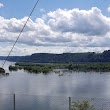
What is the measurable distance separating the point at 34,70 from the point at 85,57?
77217 millimetres

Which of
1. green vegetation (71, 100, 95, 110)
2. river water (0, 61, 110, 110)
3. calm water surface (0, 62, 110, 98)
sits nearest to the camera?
green vegetation (71, 100, 95, 110)

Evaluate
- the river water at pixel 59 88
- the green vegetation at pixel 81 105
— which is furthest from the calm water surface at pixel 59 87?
the green vegetation at pixel 81 105

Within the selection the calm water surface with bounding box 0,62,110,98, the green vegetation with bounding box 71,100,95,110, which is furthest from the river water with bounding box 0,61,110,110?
the green vegetation with bounding box 71,100,95,110

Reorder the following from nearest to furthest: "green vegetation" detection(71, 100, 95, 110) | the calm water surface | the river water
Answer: "green vegetation" detection(71, 100, 95, 110)
the river water
the calm water surface

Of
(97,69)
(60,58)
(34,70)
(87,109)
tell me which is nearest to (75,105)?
(87,109)

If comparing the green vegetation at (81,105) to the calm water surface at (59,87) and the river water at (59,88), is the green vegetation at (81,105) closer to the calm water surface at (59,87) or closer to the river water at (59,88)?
the river water at (59,88)

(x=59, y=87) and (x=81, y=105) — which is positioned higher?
(x=81, y=105)

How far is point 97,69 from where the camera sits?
128375 mm

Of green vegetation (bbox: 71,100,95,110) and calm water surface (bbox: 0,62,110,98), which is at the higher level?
green vegetation (bbox: 71,100,95,110)

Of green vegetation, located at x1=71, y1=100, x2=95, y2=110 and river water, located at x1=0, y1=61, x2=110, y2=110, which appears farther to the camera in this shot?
river water, located at x1=0, y1=61, x2=110, y2=110

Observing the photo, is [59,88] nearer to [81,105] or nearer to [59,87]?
[59,87]

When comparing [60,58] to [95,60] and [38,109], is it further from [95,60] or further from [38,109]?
[38,109]

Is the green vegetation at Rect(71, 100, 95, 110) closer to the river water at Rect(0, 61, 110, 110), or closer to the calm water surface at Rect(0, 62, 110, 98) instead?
the river water at Rect(0, 61, 110, 110)

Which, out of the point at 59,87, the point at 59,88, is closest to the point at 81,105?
the point at 59,88
